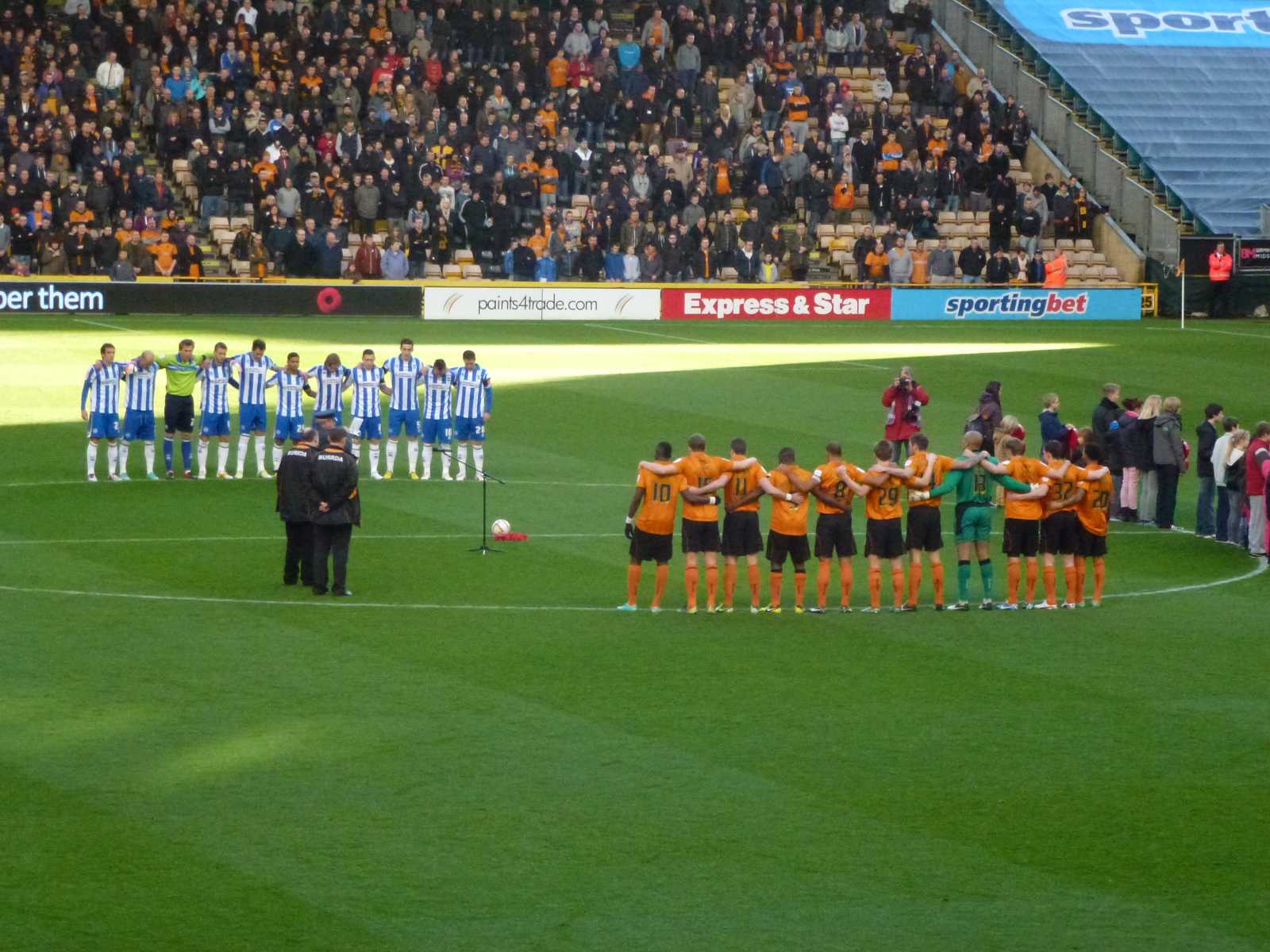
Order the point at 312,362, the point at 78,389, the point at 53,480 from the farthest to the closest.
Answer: the point at 312,362 → the point at 78,389 → the point at 53,480

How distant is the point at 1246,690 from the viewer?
612 inches

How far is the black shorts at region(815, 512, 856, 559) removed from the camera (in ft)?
60.2

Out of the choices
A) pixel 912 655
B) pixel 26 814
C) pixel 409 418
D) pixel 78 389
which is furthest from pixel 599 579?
pixel 78 389

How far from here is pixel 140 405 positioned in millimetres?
25547

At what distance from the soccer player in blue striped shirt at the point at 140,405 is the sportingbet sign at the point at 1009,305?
2641 cm

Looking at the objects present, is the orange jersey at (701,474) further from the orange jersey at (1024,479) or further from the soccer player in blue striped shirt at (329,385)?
the soccer player in blue striped shirt at (329,385)

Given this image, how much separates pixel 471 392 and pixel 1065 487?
9.39 m

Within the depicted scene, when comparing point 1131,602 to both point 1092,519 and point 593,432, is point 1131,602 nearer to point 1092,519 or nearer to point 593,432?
point 1092,519

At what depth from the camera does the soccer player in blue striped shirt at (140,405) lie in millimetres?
25328

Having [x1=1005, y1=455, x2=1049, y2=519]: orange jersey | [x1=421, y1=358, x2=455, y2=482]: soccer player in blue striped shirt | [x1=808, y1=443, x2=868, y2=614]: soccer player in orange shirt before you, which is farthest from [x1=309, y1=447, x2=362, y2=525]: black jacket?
[x1=421, y1=358, x2=455, y2=482]: soccer player in blue striped shirt

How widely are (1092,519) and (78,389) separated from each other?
20424mm

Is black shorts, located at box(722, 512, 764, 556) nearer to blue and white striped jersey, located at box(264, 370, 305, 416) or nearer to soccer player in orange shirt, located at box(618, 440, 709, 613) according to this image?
soccer player in orange shirt, located at box(618, 440, 709, 613)

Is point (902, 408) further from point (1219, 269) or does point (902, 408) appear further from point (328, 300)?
point (1219, 269)

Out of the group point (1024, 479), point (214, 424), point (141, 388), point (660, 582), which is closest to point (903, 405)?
point (1024, 479)
